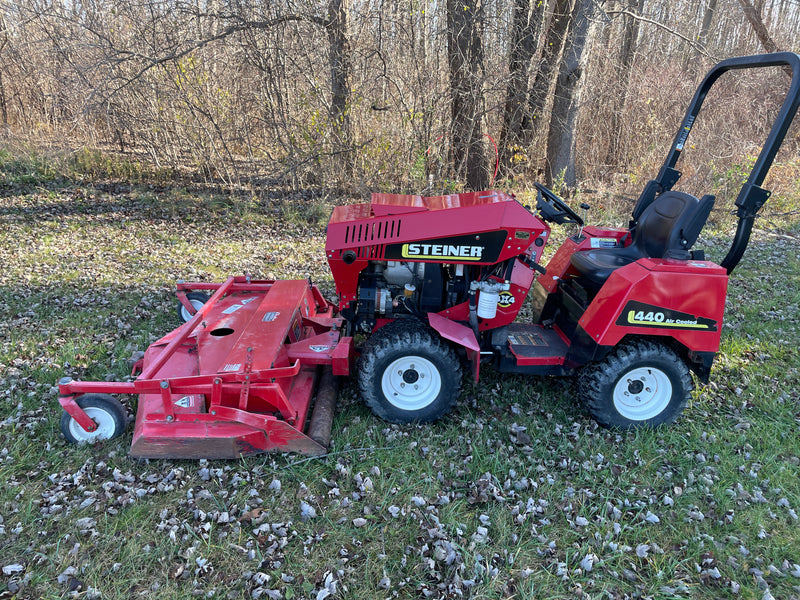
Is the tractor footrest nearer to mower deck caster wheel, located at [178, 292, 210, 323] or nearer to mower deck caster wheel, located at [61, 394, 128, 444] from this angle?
mower deck caster wheel, located at [61, 394, 128, 444]

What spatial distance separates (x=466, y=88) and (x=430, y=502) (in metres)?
7.13

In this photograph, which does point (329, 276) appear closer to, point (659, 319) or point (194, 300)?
point (194, 300)

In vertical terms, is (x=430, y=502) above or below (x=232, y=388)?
below

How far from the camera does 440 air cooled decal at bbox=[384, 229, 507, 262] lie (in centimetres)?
375

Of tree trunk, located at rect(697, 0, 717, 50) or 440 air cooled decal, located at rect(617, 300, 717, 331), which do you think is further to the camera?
tree trunk, located at rect(697, 0, 717, 50)

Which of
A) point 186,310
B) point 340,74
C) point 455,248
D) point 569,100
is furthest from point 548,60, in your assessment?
point 186,310

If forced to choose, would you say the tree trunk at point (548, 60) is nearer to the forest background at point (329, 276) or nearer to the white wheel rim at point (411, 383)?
the forest background at point (329, 276)

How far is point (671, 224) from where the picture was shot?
13.3 ft

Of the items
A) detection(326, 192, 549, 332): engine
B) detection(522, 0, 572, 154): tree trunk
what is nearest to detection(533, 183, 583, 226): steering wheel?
detection(326, 192, 549, 332): engine

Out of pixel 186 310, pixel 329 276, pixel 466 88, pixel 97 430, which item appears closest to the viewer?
pixel 97 430

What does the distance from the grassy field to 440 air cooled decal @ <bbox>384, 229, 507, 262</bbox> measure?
124 centimetres

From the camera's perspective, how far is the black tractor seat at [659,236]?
12.3 ft

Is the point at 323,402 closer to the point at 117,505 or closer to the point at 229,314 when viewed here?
the point at 229,314

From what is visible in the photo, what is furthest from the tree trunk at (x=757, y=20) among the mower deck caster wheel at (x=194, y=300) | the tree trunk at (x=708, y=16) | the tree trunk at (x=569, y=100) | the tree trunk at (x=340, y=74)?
the mower deck caster wheel at (x=194, y=300)
